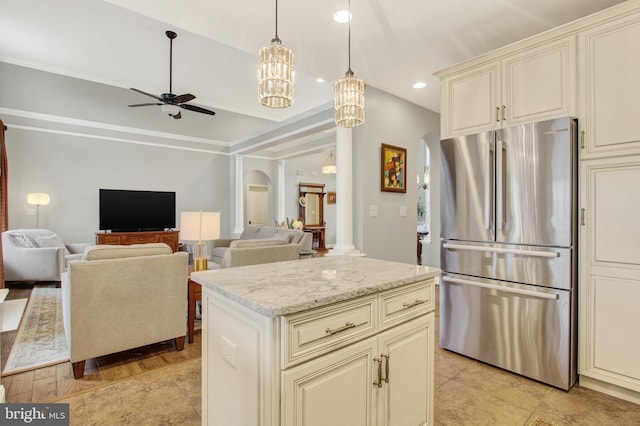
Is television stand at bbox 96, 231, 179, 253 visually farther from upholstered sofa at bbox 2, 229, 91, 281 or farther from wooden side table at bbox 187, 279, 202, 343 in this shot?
wooden side table at bbox 187, 279, 202, 343

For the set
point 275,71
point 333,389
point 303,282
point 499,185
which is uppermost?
point 275,71

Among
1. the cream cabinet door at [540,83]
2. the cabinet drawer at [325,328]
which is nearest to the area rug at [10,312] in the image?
the cabinet drawer at [325,328]

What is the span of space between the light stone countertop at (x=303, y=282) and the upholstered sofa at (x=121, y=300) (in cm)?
126

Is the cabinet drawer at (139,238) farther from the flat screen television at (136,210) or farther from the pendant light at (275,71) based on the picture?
the pendant light at (275,71)

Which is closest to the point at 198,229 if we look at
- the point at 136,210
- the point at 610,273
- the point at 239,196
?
the point at 610,273

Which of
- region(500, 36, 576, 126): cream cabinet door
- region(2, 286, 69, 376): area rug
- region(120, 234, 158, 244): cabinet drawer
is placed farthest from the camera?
region(120, 234, 158, 244): cabinet drawer

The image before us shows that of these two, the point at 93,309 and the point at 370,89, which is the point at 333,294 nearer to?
the point at 93,309

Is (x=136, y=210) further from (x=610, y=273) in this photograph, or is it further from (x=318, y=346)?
(x=610, y=273)

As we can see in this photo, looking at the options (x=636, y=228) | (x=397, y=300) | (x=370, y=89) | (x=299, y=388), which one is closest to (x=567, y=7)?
(x=636, y=228)

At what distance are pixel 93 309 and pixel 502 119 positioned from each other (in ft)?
11.3

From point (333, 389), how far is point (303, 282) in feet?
1.40

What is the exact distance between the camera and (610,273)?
6.69ft

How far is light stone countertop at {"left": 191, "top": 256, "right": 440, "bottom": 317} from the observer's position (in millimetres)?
1094

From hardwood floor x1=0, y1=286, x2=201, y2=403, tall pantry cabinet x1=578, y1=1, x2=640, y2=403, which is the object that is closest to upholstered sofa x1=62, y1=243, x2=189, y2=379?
hardwood floor x1=0, y1=286, x2=201, y2=403
